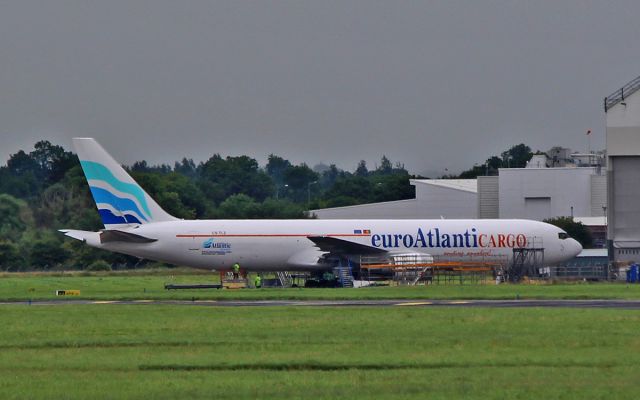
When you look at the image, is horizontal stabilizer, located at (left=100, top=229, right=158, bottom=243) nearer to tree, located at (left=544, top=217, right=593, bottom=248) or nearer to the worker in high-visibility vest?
the worker in high-visibility vest

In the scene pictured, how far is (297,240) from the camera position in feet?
234

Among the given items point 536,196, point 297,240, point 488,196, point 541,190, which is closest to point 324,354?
point 297,240

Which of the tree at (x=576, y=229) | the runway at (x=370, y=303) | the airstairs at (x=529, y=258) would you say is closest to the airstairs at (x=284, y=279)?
the airstairs at (x=529, y=258)

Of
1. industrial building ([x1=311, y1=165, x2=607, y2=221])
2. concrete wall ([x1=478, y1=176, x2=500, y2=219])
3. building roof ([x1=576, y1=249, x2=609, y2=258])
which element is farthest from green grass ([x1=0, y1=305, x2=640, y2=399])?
concrete wall ([x1=478, y1=176, x2=500, y2=219])

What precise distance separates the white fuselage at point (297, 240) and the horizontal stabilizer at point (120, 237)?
334mm

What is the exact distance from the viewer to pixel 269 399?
2016cm

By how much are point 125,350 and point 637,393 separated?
41.4 ft

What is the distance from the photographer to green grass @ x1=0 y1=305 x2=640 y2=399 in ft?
69.8

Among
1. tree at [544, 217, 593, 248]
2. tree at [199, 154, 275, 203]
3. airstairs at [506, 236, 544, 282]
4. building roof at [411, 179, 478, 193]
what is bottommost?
airstairs at [506, 236, 544, 282]

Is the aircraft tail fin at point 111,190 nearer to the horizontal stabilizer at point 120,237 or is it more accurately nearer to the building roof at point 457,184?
the horizontal stabilizer at point 120,237

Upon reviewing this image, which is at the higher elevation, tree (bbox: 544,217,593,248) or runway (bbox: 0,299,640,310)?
tree (bbox: 544,217,593,248)

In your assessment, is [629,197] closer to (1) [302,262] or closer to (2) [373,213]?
(1) [302,262]

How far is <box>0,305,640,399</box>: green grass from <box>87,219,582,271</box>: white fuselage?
99.9 ft

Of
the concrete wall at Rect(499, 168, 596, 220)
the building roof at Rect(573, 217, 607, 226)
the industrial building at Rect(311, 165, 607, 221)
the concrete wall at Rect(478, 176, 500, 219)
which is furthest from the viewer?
the concrete wall at Rect(478, 176, 500, 219)
